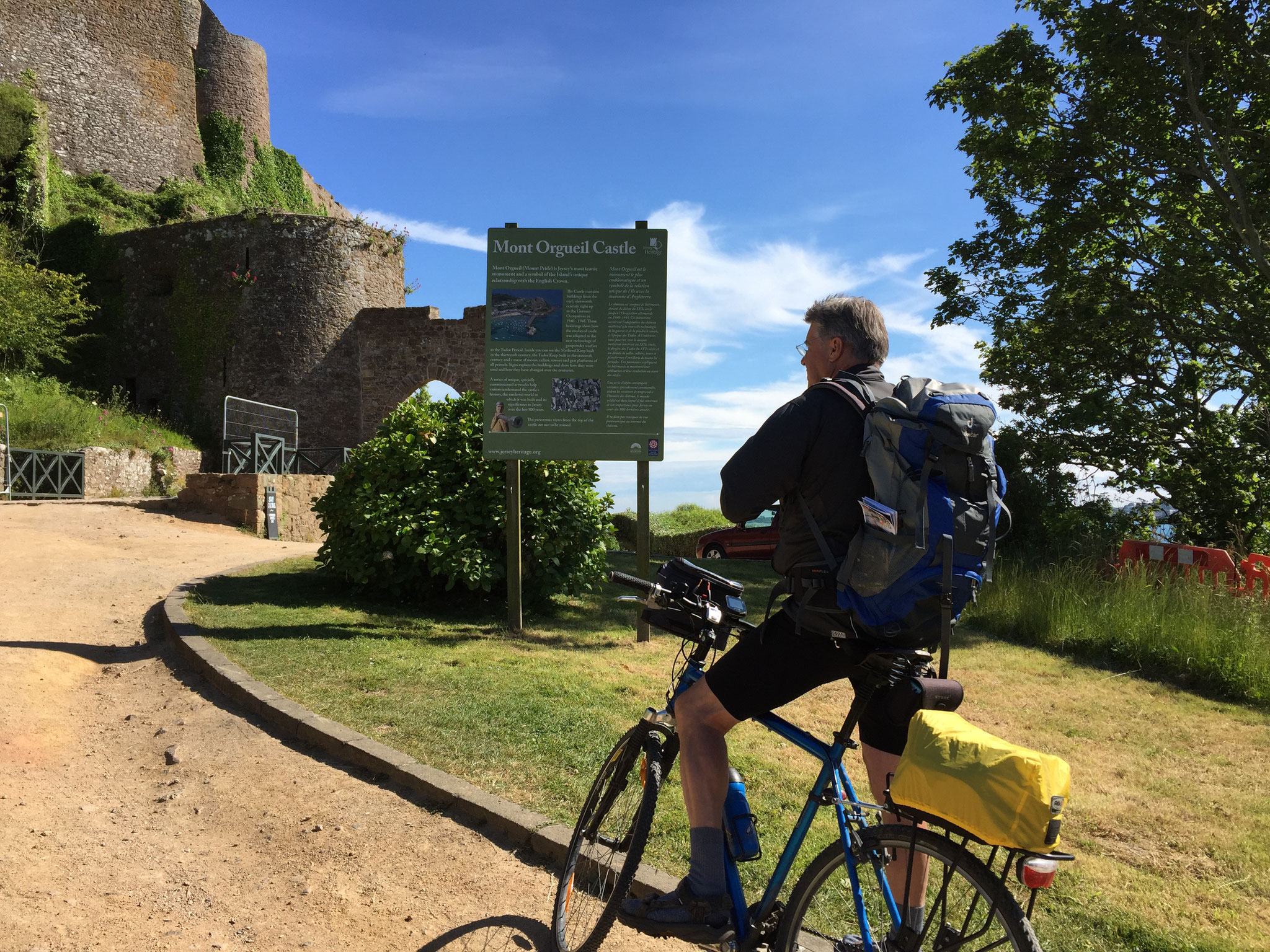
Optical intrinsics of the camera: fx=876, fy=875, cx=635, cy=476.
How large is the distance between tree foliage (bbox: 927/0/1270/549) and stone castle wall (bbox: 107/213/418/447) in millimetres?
17217

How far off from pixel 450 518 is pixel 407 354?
717 inches

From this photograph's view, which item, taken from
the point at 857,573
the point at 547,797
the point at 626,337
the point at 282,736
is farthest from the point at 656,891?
the point at 626,337

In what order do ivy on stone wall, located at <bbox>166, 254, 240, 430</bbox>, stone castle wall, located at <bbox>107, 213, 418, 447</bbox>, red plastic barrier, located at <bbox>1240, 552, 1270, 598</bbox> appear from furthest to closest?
ivy on stone wall, located at <bbox>166, 254, 240, 430</bbox>, stone castle wall, located at <bbox>107, 213, 418, 447</bbox>, red plastic barrier, located at <bbox>1240, 552, 1270, 598</bbox>

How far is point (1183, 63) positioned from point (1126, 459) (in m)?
5.61

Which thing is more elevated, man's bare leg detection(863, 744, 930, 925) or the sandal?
man's bare leg detection(863, 744, 930, 925)

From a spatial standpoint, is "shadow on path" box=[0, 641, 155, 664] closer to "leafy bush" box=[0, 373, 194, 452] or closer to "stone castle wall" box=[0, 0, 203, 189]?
"leafy bush" box=[0, 373, 194, 452]

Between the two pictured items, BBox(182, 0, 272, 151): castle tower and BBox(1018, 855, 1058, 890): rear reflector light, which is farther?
BBox(182, 0, 272, 151): castle tower

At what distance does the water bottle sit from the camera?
2312 mm

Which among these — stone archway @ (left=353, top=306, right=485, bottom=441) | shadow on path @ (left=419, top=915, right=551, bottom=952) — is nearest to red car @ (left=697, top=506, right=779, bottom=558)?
shadow on path @ (left=419, top=915, right=551, bottom=952)

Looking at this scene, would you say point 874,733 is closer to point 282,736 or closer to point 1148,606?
point 282,736

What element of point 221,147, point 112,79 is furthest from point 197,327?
point 221,147

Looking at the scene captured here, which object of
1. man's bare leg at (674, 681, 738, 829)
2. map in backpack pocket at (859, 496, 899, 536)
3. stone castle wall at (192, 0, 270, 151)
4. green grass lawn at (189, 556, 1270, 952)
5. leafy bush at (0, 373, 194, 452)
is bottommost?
green grass lawn at (189, 556, 1270, 952)

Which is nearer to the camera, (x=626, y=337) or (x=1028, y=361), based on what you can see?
(x=626, y=337)

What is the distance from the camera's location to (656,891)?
115 inches
